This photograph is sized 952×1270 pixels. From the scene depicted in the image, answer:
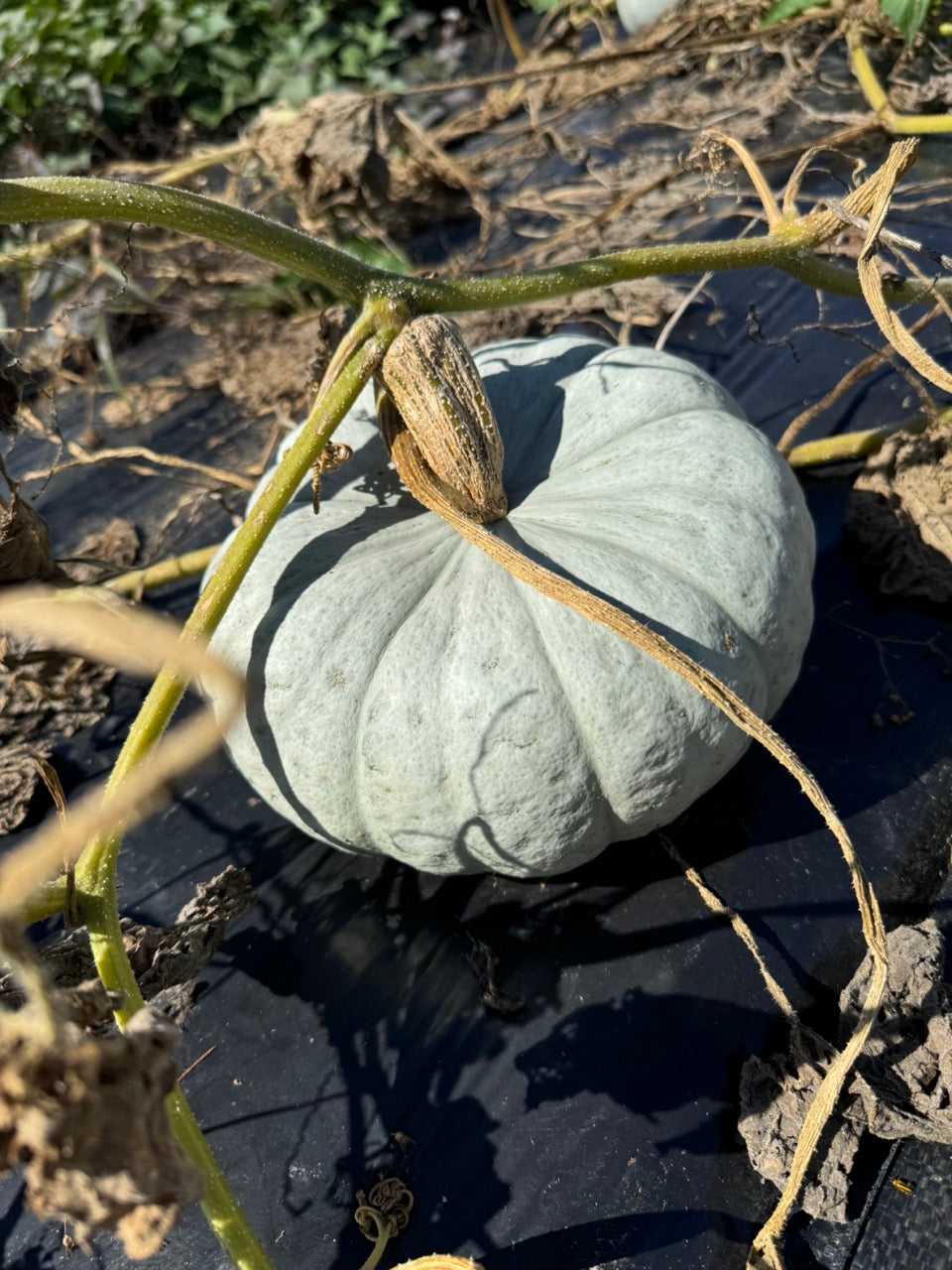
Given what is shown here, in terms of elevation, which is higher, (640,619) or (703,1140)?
(640,619)

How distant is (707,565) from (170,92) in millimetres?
4375

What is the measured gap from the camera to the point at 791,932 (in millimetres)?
1526

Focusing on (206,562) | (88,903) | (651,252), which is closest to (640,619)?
(651,252)

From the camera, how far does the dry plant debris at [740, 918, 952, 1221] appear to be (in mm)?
1243

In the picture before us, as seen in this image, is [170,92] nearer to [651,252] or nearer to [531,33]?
[531,33]

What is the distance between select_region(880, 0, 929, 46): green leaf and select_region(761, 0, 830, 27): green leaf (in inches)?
29.7

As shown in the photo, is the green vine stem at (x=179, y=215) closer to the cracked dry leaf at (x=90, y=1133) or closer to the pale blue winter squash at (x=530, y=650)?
the pale blue winter squash at (x=530, y=650)

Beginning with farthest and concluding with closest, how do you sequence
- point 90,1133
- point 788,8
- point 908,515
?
point 788,8
point 908,515
point 90,1133

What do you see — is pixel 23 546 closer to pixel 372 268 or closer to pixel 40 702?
pixel 40 702

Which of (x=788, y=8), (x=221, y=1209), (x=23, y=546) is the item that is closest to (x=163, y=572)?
(x=23, y=546)

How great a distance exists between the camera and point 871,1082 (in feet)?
4.23

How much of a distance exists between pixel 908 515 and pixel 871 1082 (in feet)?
3.63

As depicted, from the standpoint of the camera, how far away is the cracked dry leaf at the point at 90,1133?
→ 754 millimetres

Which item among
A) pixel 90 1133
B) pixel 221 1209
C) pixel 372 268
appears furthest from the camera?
pixel 372 268
